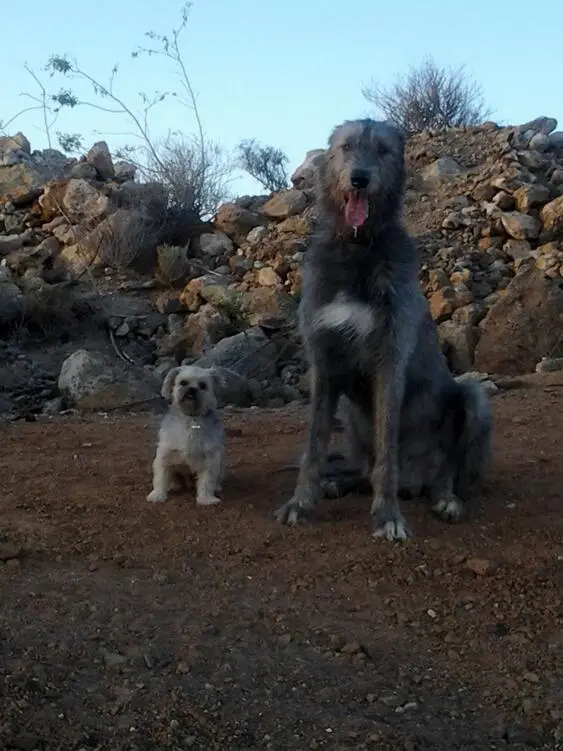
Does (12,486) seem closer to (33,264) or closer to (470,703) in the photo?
(470,703)

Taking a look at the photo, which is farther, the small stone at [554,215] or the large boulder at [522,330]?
the small stone at [554,215]

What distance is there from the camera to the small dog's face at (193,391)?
6.46 metres

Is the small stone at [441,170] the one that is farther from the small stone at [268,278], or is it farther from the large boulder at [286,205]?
the small stone at [268,278]

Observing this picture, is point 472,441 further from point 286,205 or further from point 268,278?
point 286,205

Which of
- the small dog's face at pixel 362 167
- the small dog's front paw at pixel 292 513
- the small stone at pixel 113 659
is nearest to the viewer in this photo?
the small stone at pixel 113 659

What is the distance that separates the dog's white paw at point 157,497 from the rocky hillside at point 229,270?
12.9 feet

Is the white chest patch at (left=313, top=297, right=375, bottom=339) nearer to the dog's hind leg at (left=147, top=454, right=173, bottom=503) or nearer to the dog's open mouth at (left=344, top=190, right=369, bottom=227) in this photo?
the dog's open mouth at (left=344, top=190, right=369, bottom=227)

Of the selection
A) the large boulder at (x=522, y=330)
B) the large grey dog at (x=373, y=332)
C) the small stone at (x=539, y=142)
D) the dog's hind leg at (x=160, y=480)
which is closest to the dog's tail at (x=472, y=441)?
the large grey dog at (x=373, y=332)

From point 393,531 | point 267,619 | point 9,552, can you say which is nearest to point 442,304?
point 393,531

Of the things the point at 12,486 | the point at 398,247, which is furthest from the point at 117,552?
the point at 398,247

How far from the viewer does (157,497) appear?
629 cm

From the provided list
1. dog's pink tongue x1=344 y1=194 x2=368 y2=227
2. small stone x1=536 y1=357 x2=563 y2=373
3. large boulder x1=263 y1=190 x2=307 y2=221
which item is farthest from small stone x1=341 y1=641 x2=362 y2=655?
large boulder x1=263 y1=190 x2=307 y2=221

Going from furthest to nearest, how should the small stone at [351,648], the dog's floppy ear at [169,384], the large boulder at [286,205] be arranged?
1. the large boulder at [286,205]
2. the dog's floppy ear at [169,384]
3. the small stone at [351,648]

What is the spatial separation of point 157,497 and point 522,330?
22.2ft
